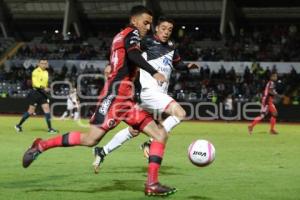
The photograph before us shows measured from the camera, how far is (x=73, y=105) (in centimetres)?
3167

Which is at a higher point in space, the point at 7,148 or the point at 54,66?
the point at 54,66

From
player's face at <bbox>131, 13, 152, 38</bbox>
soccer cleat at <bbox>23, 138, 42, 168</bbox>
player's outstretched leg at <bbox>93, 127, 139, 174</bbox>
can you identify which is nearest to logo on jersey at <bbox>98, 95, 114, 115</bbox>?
player's face at <bbox>131, 13, 152, 38</bbox>

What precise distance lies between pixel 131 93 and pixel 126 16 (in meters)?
42.5

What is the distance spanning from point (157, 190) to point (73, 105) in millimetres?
24511

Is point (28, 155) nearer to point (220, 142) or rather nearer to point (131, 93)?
point (131, 93)

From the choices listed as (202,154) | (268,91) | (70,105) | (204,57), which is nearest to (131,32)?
(202,154)

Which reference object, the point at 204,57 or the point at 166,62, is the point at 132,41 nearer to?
→ the point at 166,62

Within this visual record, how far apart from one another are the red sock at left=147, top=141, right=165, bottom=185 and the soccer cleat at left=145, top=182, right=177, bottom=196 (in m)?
0.07

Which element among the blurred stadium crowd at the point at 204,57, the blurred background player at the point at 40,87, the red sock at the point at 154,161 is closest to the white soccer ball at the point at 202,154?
the red sock at the point at 154,161

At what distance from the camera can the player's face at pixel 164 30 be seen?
30.4ft

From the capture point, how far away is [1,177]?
30.0 ft

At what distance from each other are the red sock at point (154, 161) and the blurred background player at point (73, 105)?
23.3m

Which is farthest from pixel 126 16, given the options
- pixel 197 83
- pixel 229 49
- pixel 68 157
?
pixel 68 157

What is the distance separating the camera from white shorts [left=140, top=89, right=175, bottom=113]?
874cm
